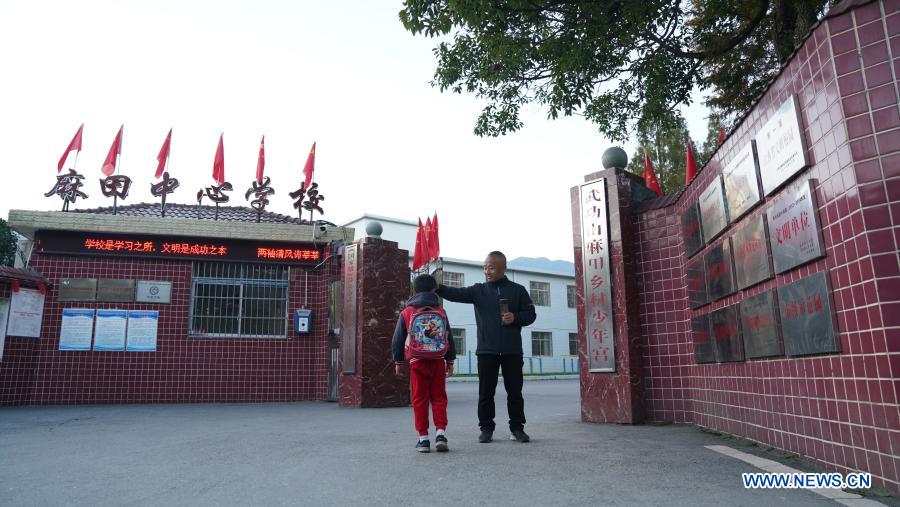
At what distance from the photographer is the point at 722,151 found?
18.4 ft

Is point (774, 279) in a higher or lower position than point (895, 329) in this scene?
higher

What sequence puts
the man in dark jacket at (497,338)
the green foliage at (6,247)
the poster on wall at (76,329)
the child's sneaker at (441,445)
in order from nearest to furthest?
the child's sneaker at (441,445) < the man in dark jacket at (497,338) < the poster on wall at (76,329) < the green foliage at (6,247)

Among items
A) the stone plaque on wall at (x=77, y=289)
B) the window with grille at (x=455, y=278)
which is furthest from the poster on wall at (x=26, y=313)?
the window with grille at (x=455, y=278)

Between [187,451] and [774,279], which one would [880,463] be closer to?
[774,279]

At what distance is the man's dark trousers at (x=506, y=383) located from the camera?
18.7 feet

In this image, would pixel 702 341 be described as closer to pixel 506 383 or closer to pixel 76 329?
pixel 506 383

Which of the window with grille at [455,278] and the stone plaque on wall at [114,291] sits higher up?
the window with grille at [455,278]

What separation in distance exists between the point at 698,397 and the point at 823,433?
102 inches

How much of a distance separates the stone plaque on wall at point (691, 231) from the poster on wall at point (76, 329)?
11.5m

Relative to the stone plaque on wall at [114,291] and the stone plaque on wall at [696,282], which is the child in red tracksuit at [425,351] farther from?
the stone plaque on wall at [114,291]

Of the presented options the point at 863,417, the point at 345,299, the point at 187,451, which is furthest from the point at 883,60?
the point at 345,299

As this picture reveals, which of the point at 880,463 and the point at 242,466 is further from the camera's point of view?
the point at 242,466

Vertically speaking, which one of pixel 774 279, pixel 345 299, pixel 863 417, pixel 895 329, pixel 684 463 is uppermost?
pixel 345 299

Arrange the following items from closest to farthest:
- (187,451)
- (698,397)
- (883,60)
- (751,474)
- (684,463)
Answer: (883,60) < (751,474) < (684,463) < (187,451) < (698,397)
